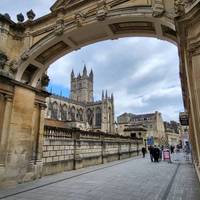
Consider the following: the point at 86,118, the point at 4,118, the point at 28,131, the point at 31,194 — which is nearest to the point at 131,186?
the point at 31,194

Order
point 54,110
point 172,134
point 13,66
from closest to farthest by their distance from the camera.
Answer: point 13,66 < point 54,110 < point 172,134

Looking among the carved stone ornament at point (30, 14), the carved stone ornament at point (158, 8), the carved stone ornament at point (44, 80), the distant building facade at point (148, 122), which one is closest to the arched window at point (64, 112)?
the distant building facade at point (148, 122)

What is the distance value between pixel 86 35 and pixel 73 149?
767 centimetres

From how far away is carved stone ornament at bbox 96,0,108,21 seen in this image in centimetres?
680

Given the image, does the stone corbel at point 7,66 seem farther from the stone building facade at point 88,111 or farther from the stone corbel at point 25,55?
the stone building facade at point 88,111

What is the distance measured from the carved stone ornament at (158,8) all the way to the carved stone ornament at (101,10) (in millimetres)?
1625

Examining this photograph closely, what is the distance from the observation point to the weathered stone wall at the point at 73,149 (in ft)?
35.2

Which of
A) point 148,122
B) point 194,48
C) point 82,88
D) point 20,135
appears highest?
point 82,88

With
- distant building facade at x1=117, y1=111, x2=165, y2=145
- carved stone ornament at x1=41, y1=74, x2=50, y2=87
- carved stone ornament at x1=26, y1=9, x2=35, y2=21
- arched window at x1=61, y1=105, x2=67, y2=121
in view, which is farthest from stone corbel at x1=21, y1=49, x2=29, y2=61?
arched window at x1=61, y1=105, x2=67, y2=121

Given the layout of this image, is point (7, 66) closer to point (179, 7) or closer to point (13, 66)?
point (13, 66)

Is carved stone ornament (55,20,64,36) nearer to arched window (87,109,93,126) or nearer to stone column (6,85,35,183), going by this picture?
stone column (6,85,35,183)

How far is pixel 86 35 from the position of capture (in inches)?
315

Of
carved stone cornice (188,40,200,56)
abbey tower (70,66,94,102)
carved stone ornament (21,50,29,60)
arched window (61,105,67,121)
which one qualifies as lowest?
carved stone cornice (188,40,200,56)

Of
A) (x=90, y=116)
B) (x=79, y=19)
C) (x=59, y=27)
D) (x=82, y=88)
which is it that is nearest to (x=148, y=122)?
(x=90, y=116)
